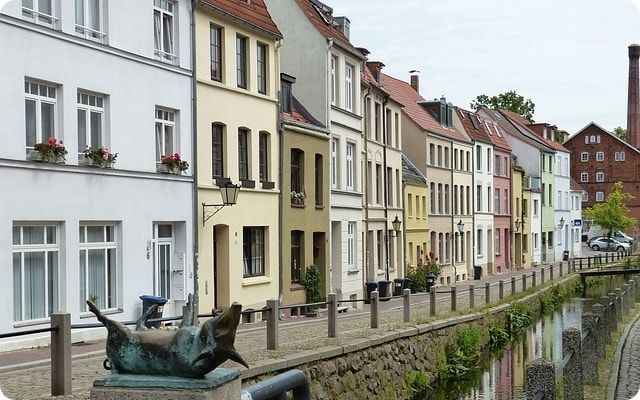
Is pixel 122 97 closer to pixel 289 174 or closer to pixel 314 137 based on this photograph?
pixel 289 174

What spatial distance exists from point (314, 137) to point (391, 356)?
1130cm

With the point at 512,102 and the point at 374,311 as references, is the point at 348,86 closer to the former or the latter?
the point at 374,311

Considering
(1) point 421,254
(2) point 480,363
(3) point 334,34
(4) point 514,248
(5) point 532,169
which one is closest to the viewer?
(2) point 480,363

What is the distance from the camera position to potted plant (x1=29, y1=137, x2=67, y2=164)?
51.6 feet

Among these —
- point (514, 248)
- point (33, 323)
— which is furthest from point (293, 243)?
point (514, 248)

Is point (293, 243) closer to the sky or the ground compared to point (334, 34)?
closer to the ground

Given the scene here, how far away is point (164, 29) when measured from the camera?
66.7ft

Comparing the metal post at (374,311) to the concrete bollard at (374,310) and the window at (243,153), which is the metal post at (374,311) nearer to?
the concrete bollard at (374,310)

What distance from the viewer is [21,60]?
609 inches

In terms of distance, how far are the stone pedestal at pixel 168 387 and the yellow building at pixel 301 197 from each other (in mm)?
22138

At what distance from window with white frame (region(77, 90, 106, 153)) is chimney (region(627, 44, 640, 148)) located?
79.6m

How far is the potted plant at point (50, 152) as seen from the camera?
1574cm

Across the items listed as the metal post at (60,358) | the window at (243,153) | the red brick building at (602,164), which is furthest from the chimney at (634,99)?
the metal post at (60,358)

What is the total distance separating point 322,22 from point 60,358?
72.6 ft
